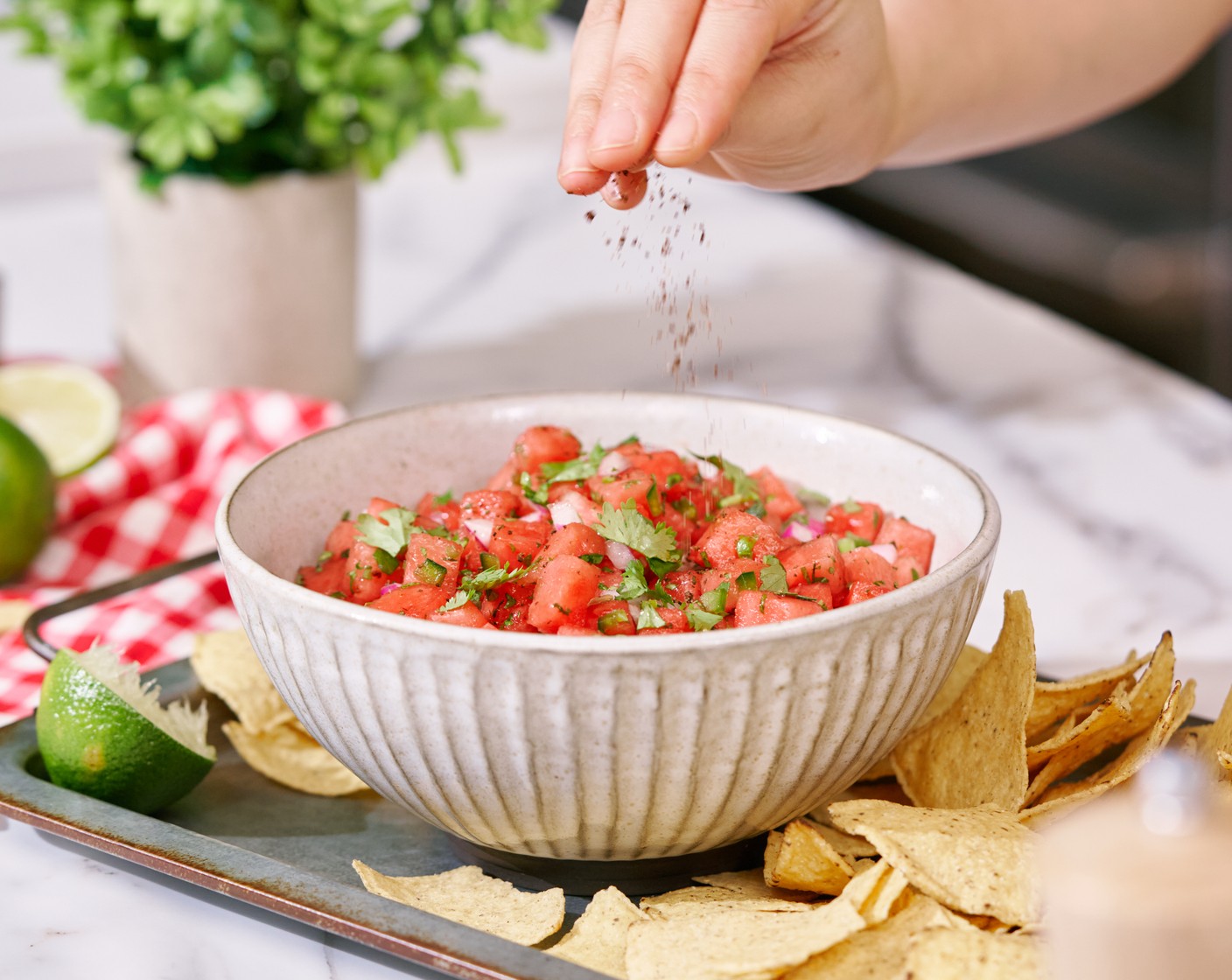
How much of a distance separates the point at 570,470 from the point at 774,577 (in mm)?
212

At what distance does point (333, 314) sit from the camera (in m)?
2.00

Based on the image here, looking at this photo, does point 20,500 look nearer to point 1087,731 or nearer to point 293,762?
point 293,762

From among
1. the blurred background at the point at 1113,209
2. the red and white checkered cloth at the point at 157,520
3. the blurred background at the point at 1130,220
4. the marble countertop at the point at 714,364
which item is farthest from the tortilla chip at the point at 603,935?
the blurred background at the point at 1130,220

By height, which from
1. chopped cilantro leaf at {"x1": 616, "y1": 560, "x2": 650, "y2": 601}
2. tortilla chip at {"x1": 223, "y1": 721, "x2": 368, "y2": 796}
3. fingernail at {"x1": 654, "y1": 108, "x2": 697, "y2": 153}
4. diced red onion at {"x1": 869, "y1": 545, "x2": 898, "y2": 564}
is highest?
fingernail at {"x1": 654, "y1": 108, "x2": 697, "y2": 153}

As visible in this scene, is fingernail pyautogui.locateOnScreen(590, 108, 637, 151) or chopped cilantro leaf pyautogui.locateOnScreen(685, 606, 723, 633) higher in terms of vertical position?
fingernail pyautogui.locateOnScreen(590, 108, 637, 151)

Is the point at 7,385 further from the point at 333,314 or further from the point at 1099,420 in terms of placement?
the point at 1099,420

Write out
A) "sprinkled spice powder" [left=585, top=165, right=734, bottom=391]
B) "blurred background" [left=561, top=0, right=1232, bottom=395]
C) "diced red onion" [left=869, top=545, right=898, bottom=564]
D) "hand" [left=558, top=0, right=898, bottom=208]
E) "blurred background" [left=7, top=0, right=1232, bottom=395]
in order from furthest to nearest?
"blurred background" [left=561, top=0, right=1232, bottom=395] < "blurred background" [left=7, top=0, right=1232, bottom=395] < "sprinkled spice powder" [left=585, top=165, right=734, bottom=391] < "diced red onion" [left=869, top=545, right=898, bottom=564] < "hand" [left=558, top=0, right=898, bottom=208]

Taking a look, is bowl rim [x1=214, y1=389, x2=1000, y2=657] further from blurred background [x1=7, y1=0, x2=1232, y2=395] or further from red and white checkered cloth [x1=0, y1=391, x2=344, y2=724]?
blurred background [x1=7, y1=0, x2=1232, y2=395]

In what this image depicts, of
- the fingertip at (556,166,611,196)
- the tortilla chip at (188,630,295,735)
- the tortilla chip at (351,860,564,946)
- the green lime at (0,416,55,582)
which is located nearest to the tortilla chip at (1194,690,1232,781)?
the tortilla chip at (351,860,564,946)

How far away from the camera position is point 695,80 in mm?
992

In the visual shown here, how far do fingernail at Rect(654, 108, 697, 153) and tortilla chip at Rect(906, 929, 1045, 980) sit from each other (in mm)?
492

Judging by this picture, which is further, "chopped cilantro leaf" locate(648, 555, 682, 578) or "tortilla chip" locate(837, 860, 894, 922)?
"chopped cilantro leaf" locate(648, 555, 682, 578)

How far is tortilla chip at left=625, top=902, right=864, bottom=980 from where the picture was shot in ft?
2.59

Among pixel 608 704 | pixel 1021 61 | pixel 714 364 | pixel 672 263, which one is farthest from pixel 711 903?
pixel 672 263
